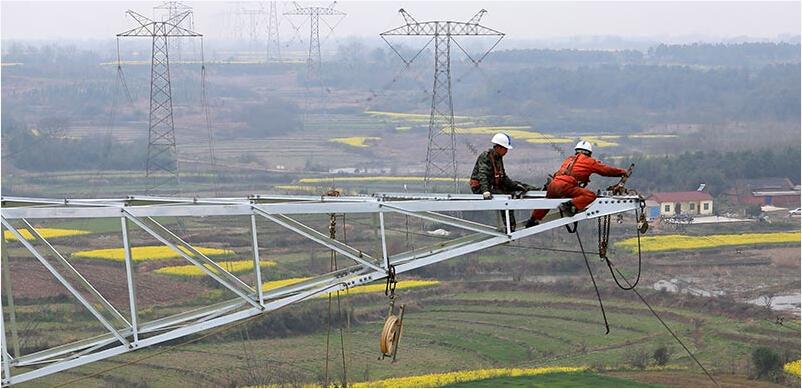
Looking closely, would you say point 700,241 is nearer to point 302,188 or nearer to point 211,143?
point 302,188

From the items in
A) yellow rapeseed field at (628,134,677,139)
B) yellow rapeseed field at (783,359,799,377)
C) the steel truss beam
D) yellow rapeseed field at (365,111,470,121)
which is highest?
the steel truss beam

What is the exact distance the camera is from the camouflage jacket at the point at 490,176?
51.4 ft

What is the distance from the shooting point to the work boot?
50.0 feet

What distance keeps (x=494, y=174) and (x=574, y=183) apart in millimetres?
970

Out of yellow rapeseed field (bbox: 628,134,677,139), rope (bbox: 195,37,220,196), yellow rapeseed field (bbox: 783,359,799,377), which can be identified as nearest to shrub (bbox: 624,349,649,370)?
yellow rapeseed field (bbox: 783,359,799,377)

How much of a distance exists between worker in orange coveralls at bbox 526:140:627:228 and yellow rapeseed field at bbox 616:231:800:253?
3681cm

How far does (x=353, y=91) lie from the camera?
98.1 meters

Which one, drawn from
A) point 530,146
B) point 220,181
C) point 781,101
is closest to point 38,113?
point 220,181

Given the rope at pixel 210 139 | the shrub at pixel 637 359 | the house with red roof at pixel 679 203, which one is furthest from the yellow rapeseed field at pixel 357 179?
the shrub at pixel 637 359

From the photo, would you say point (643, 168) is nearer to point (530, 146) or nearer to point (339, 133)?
point (530, 146)

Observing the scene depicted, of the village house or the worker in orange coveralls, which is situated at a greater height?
the worker in orange coveralls

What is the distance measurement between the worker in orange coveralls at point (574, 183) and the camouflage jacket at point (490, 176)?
1.82 ft

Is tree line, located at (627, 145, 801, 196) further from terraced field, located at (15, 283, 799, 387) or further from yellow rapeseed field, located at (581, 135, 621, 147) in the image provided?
terraced field, located at (15, 283, 799, 387)

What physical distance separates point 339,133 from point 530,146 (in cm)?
1293
